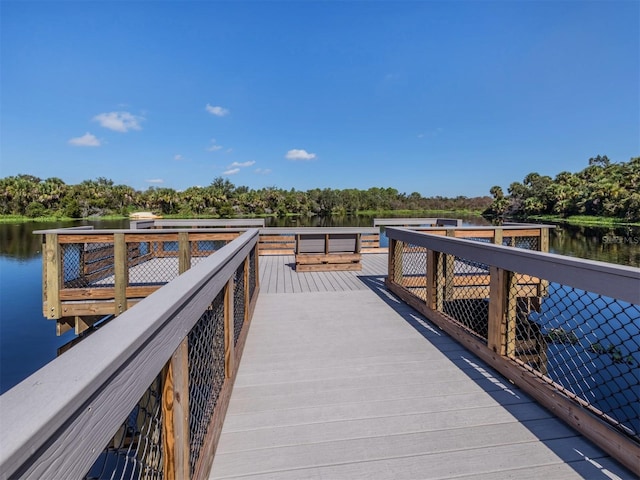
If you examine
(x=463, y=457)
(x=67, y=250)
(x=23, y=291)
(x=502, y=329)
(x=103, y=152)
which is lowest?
(x=23, y=291)

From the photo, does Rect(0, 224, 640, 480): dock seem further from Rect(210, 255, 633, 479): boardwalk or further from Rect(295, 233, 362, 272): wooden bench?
Rect(295, 233, 362, 272): wooden bench

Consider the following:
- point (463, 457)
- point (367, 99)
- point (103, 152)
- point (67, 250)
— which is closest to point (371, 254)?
point (67, 250)

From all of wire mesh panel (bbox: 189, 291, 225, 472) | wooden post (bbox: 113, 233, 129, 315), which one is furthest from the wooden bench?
wire mesh panel (bbox: 189, 291, 225, 472)

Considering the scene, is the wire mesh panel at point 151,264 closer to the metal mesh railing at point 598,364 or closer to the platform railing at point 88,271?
the platform railing at point 88,271

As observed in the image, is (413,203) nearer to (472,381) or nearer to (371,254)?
(371,254)

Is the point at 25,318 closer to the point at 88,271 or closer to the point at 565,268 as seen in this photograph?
the point at 88,271

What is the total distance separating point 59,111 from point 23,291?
2269 centimetres

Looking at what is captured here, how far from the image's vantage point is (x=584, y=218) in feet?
89.1

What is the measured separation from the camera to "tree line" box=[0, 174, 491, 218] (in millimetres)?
35438

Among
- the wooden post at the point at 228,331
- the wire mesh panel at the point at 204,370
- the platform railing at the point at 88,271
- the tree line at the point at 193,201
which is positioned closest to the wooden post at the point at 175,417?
the wire mesh panel at the point at 204,370

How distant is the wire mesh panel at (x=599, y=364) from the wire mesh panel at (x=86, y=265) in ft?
16.6

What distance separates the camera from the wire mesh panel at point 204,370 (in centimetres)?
133

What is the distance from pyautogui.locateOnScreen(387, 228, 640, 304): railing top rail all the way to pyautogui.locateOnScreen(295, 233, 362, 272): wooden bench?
133 inches

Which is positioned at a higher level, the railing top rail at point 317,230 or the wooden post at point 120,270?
the railing top rail at point 317,230
